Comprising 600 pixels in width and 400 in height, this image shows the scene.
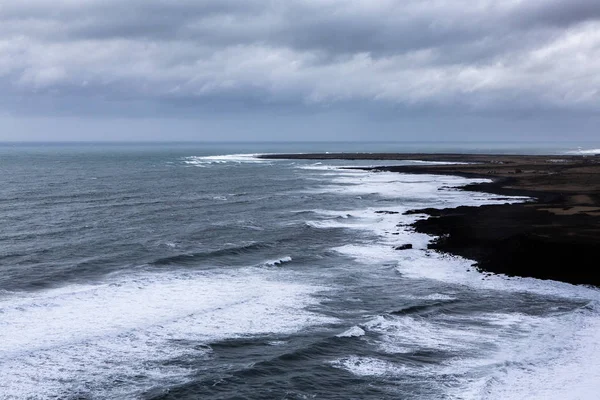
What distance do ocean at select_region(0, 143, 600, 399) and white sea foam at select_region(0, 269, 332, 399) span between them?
95mm

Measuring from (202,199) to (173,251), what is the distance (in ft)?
114

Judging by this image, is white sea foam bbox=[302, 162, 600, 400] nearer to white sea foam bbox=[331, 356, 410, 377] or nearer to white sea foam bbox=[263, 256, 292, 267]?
white sea foam bbox=[331, 356, 410, 377]

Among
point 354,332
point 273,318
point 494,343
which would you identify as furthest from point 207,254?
point 494,343

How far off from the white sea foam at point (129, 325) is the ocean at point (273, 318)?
0.31ft

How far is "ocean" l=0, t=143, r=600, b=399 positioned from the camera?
20.8m

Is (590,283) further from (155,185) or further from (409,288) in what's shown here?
(155,185)

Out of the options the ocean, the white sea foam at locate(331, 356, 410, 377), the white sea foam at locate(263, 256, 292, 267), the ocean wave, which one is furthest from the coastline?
the white sea foam at locate(331, 356, 410, 377)

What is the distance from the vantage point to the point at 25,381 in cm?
2038

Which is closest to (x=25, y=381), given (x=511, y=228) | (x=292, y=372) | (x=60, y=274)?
(x=292, y=372)

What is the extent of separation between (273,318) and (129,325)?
6.85 meters

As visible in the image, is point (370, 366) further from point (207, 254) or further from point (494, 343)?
point (207, 254)

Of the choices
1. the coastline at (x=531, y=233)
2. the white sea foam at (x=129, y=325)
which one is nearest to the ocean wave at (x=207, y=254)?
the white sea foam at (x=129, y=325)

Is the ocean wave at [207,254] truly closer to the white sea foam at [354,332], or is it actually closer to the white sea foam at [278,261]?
the white sea foam at [278,261]

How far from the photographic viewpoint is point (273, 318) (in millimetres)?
27906
